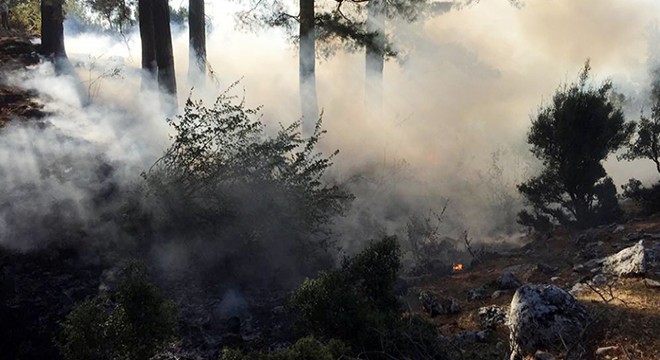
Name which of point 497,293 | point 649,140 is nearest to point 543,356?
point 497,293

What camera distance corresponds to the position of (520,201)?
13344mm

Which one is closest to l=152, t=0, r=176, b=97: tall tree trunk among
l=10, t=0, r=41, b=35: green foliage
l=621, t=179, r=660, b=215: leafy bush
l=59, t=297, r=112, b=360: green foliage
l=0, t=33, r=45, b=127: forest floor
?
l=0, t=33, r=45, b=127: forest floor

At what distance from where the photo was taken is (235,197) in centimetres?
761

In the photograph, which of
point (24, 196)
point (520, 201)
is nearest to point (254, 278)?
point (24, 196)

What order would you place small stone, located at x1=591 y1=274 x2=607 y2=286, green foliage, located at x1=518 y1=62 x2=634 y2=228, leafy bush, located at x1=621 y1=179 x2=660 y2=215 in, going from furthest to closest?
leafy bush, located at x1=621 y1=179 x2=660 y2=215, green foliage, located at x1=518 y1=62 x2=634 y2=228, small stone, located at x1=591 y1=274 x2=607 y2=286

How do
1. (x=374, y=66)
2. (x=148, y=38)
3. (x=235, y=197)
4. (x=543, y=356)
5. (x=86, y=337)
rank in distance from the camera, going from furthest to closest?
1. (x=374, y=66)
2. (x=148, y=38)
3. (x=235, y=197)
4. (x=543, y=356)
5. (x=86, y=337)

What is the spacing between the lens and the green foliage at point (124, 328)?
4059 millimetres

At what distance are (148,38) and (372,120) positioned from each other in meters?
6.57

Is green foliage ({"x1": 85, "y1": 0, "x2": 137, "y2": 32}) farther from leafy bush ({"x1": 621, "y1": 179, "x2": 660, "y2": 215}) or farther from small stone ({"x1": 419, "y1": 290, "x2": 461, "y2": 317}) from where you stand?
leafy bush ({"x1": 621, "y1": 179, "x2": 660, "y2": 215})

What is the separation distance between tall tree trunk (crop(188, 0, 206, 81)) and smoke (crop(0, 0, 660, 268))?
476 mm

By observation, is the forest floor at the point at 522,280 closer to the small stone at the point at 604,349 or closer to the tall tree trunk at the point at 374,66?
the small stone at the point at 604,349

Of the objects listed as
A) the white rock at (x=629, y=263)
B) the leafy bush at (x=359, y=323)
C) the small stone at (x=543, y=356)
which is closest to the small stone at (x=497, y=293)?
the white rock at (x=629, y=263)

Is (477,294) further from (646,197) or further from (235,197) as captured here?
(646,197)

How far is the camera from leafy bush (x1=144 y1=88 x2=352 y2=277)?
7.40 meters
